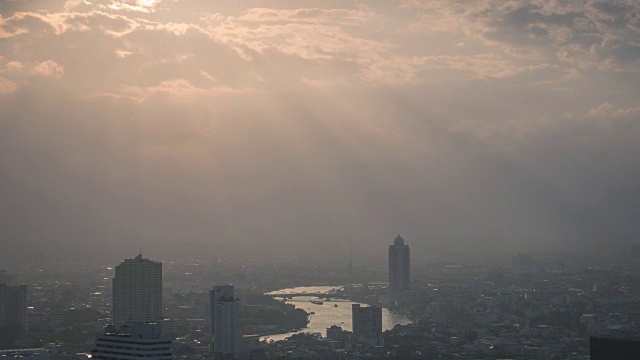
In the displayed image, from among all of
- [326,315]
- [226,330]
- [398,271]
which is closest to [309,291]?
[398,271]

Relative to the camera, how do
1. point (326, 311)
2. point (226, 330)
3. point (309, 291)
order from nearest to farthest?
point (226, 330) → point (326, 311) → point (309, 291)

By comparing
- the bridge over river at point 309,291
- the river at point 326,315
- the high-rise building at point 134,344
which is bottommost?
the river at point 326,315

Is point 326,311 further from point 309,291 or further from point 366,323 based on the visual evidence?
point 309,291

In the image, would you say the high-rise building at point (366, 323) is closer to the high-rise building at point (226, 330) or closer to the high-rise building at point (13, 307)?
the high-rise building at point (226, 330)

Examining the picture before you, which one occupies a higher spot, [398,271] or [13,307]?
[398,271]

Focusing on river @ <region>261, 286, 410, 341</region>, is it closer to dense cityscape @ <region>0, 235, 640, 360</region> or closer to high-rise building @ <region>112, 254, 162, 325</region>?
dense cityscape @ <region>0, 235, 640, 360</region>

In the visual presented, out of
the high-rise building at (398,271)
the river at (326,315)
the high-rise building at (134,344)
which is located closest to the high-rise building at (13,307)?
the river at (326,315)
